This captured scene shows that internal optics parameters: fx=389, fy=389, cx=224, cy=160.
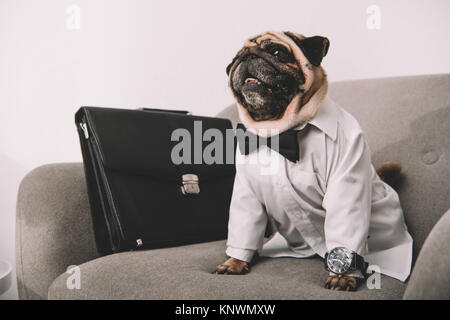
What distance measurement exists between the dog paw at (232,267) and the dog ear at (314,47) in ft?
1.58

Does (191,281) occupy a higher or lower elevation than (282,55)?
lower

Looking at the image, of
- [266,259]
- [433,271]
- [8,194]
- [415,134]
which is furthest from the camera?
[8,194]

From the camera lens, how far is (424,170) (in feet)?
3.38

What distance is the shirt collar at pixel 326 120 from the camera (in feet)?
2.85

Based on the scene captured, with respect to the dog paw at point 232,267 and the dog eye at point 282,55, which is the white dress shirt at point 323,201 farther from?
the dog eye at point 282,55

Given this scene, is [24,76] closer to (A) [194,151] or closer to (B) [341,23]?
(A) [194,151]

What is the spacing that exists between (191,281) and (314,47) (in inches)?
22.0

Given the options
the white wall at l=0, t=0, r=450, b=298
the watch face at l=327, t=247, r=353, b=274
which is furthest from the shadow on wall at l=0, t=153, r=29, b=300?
the watch face at l=327, t=247, r=353, b=274

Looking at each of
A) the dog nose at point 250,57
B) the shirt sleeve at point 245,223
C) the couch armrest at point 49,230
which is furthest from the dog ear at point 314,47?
the couch armrest at point 49,230

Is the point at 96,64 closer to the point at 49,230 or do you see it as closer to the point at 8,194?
the point at 8,194

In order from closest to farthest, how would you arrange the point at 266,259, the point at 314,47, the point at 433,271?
the point at 433,271 → the point at 314,47 → the point at 266,259

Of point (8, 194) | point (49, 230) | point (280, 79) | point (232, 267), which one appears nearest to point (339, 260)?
point (232, 267)

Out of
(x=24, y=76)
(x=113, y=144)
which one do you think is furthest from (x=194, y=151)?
(x=24, y=76)

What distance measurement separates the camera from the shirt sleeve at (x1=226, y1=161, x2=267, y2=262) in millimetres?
928
